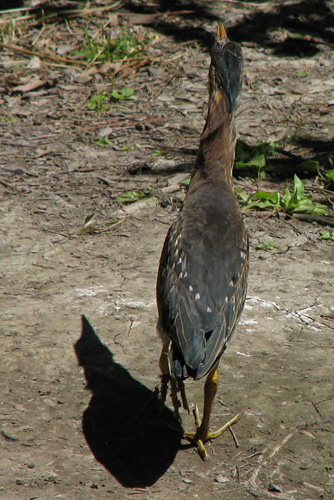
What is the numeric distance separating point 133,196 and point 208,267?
3.03m

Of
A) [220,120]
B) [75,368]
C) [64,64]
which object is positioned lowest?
[75,368]

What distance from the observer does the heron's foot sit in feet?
14.1

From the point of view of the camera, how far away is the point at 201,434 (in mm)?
4359

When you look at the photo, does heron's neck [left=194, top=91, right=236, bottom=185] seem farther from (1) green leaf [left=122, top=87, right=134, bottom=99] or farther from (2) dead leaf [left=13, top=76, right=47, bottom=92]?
(2) dead leaf [left=13, top=76, right=47, bottom=92]

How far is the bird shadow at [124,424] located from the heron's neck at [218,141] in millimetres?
1741

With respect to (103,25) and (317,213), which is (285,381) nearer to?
(317,213)

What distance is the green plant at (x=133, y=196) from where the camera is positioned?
7.20 metres

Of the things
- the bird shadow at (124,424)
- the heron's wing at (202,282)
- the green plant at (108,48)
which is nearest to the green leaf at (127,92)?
the green plant at (108,48)

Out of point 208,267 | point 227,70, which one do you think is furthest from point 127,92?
point 208,267

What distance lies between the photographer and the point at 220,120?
5.53 meters

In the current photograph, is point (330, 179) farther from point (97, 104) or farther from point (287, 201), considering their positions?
point (97, 104)

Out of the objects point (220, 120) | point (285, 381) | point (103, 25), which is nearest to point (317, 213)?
point (220, 120)

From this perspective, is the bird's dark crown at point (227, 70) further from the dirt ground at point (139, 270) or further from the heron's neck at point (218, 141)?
the dirt ground at point (139, 270)

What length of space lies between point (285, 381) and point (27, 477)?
→ 2.00 m
